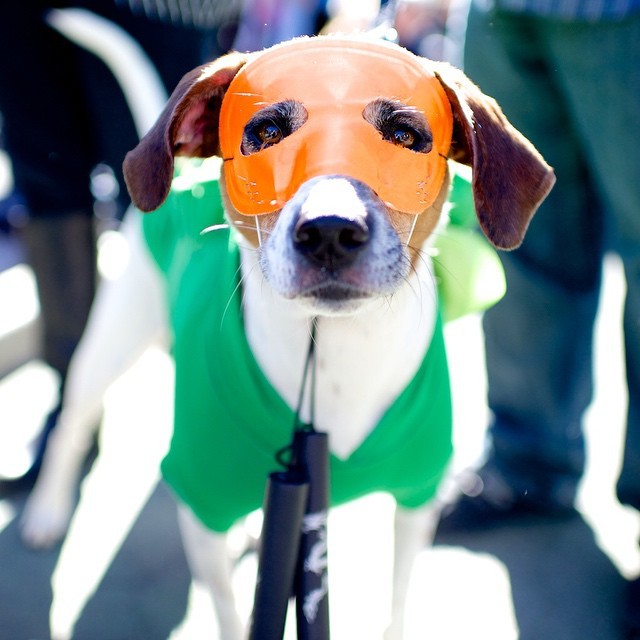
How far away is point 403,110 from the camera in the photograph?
1408 mm

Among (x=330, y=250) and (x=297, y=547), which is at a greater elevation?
(x=330, y=250)

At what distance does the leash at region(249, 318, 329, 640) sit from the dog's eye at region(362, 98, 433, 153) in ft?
1.98

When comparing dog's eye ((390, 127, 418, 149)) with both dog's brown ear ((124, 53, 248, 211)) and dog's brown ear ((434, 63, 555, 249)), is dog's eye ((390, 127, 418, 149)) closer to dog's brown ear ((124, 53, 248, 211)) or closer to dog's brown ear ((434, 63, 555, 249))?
dog's brown ear ((434, 63, 555, 249))

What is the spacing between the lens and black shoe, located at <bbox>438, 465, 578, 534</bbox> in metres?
2.59

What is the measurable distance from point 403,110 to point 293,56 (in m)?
0.23

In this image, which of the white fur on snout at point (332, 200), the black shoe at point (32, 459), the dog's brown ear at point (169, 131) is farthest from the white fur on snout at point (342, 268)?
the black shoe at point (32, 459)

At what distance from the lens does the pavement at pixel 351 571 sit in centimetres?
219

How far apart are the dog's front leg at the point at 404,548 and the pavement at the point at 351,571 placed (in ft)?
0.67

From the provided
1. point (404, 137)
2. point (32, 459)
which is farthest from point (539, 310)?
point (32, 459)

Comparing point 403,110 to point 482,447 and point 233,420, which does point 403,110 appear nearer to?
point 233,420

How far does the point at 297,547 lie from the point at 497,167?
844 millimetres

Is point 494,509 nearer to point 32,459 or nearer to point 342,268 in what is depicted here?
point 342,268

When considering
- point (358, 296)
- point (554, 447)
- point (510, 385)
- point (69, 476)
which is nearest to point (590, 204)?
point (510, 385)

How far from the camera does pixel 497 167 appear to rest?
Answer: 1.49 meters
